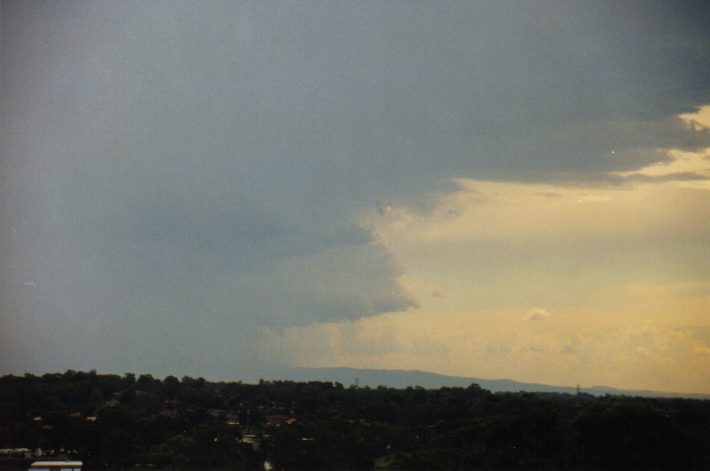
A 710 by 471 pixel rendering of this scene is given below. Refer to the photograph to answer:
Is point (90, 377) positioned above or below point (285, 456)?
above

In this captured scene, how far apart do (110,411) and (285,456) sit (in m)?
5.66

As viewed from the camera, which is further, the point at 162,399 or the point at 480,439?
the point at 162,399

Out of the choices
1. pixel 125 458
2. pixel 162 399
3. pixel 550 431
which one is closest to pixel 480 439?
pixel 550 431

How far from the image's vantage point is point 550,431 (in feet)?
82.0

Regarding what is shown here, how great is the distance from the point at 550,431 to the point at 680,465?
349cm

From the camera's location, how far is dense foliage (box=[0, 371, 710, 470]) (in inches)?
927

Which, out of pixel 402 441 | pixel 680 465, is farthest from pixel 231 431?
pixel 680 465

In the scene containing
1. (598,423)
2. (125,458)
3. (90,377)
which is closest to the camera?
(125,458)

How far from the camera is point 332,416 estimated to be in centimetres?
2825

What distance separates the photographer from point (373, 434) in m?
25.4

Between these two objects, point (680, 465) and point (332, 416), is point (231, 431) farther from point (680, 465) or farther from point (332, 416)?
point (680, 465)

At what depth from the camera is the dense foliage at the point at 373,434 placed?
2355 cm

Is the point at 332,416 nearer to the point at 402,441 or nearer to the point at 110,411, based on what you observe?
the point at 402,441

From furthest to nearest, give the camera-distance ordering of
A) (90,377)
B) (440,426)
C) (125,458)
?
(90,377) → (440,426) → (125,458)
